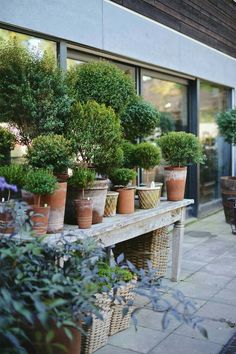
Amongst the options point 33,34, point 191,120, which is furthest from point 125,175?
point 191,120

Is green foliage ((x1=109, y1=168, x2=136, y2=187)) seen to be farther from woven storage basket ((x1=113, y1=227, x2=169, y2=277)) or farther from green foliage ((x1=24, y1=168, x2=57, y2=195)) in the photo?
green foliage ((x1=24, y1=168, x2=57, y2=195))

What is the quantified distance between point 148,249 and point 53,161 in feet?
4.93

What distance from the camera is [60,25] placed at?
406 centimetres

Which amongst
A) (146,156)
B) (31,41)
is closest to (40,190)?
(146,156)

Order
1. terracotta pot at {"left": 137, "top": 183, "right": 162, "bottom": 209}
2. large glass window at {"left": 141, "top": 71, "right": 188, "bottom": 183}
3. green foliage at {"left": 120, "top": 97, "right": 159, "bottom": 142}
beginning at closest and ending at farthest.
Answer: terracotta pot at {"left": 137, "top": 183, "right": 162, "bottom": 209} < green foliage at {"left": 120, "top": 97, "right": 159, "bottom": 142} < large glass window at {"left": 141, "top": 71, "right": 188, "bottom": 183}

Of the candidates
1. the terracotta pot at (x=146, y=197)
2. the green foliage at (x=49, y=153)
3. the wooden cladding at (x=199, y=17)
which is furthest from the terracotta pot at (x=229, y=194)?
the green foliage at (x=49, y=153)

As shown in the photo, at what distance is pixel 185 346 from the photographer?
2.82 m

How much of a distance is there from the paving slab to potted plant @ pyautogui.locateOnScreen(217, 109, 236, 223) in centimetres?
379

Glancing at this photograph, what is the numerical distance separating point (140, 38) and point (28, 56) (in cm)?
261

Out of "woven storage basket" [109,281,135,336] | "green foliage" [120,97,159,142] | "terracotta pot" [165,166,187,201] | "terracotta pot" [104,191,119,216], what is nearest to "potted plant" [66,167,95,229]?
"terracotta pot" [104,191,119,216]

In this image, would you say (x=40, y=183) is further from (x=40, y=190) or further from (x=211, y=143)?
(x=211, y=143)

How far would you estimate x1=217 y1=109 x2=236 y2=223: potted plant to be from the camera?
6535mm

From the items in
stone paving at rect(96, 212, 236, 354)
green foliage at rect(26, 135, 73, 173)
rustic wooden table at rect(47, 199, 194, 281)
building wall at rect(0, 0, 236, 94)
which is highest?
building wall at rect(0, 0, 236, 94)

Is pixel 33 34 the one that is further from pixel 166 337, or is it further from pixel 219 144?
pixel 219 144
